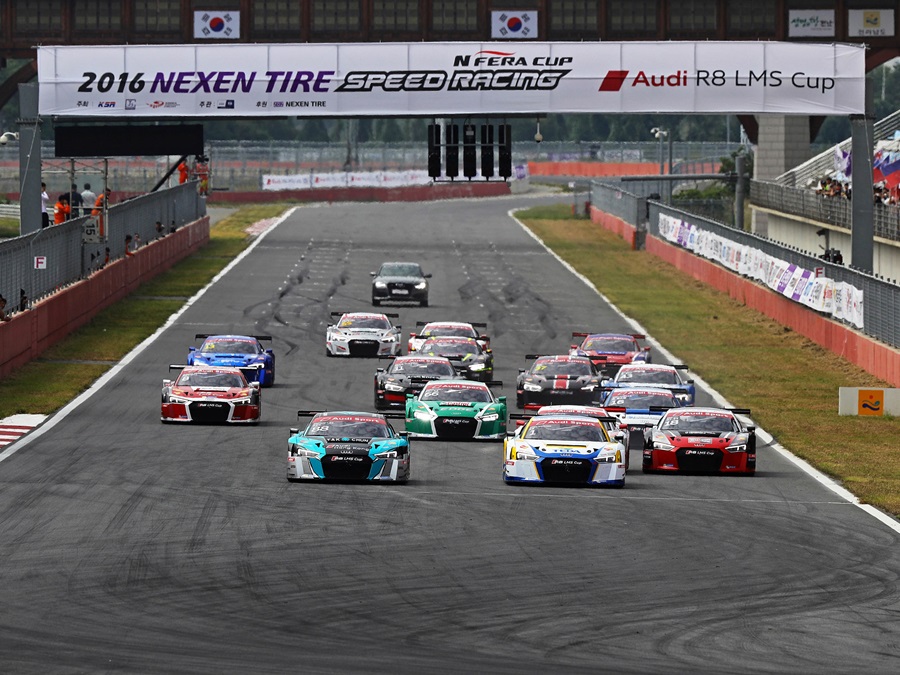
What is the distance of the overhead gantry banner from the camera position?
1927 inches

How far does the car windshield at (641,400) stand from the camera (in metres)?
33.7

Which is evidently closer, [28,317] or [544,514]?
[544,514]

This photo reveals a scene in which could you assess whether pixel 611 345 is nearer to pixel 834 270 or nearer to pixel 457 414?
pixel 834 270

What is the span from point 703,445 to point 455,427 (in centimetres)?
523

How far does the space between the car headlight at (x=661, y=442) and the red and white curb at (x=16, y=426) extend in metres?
11.8

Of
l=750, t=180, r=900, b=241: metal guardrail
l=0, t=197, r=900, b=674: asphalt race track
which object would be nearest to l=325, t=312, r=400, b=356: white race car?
l=0, t=197, r=900, b=674: asphalt race track

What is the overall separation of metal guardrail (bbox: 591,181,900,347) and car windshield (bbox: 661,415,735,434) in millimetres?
12234

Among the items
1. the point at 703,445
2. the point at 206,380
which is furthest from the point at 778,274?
the point at 703,445

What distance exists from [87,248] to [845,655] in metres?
40.7

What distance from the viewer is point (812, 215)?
223 ft

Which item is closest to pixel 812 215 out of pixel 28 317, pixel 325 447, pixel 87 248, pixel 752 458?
pixel 87 248

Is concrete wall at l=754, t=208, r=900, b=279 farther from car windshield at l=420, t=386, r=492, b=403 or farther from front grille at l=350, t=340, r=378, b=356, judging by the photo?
car windshield at l=420, t=386, r=492, b=403

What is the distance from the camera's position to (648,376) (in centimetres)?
3728

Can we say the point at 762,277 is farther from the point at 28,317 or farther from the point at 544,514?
the point at 544,514
